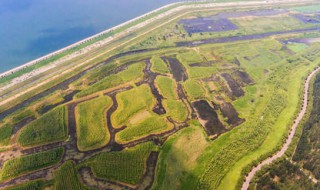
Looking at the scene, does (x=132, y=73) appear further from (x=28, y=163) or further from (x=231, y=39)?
(x=231, y=39)

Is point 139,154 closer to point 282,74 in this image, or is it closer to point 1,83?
point 1,83

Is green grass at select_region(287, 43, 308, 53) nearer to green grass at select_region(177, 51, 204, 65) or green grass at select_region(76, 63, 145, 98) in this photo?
green grass at select_region(177, 51, 204, 65)

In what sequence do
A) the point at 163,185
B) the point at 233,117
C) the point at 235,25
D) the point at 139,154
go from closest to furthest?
the point at 163,185 < the point at 139,154 < the point at 233,117 < the point at 235,25

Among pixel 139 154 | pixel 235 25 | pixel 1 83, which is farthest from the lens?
pixel 235 25

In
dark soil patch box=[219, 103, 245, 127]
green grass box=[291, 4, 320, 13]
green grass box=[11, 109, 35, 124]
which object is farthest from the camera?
green grass box=[291, 4, 320, 13]

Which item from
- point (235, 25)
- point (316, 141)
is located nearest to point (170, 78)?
point (316, 141)

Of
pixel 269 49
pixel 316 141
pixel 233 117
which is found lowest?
pixel 316 141

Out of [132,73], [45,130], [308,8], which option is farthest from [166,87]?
[308,8]

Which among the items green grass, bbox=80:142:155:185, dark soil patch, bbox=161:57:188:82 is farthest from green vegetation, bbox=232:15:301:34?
green grass, bbox=80:142:155:185
